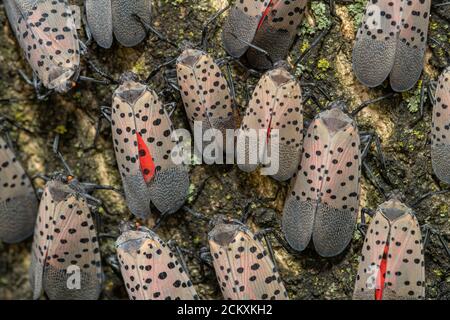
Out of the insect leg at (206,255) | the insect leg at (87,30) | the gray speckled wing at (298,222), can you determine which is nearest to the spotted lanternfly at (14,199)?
the insect leg at (87,30)

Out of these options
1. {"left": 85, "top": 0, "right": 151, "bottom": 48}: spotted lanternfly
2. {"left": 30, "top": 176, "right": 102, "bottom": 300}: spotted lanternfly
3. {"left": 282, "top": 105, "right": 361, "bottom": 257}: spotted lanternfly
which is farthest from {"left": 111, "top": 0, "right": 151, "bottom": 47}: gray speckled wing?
{"left": 282, "top": 105, "right": 361, "bottom": 257}: spotted lanternfly

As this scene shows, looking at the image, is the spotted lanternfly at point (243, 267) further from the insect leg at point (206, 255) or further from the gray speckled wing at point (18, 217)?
the gray speckled wing at point (18, 217)

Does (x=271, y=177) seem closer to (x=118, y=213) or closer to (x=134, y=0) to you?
(x=118, y=213)

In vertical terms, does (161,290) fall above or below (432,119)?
below

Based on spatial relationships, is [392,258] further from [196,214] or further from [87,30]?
[87,30]

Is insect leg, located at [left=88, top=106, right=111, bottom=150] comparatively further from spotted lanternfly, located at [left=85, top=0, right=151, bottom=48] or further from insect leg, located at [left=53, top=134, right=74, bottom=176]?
spotted lanternfly, located at [left=85, top=0, right=151, bottom=48]
